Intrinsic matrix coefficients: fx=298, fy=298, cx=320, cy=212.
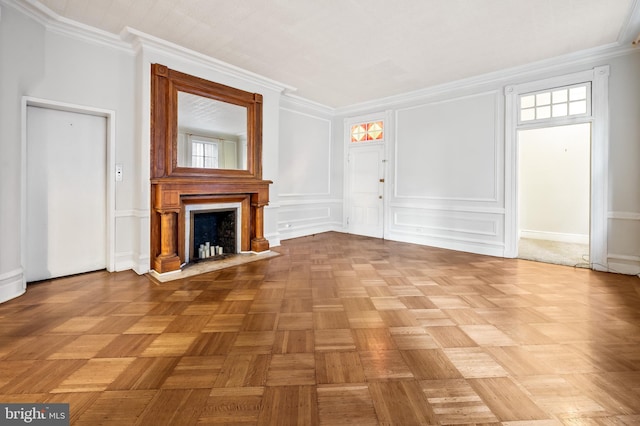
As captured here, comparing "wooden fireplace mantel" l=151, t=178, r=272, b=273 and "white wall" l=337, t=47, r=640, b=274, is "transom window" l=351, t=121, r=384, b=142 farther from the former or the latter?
"wooden fireplace mantel" l=151, t=178, r=272, b=273

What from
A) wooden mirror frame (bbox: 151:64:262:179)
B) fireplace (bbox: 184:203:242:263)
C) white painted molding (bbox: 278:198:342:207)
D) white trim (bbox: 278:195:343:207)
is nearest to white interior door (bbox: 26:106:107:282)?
wooden mirror frame (bbox: 151:64:262:179)

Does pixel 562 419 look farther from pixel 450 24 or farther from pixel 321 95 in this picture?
pixel 321 95

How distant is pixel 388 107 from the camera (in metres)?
5.93

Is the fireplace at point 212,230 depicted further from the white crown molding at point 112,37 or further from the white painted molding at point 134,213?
the white crown molding at point 112,37

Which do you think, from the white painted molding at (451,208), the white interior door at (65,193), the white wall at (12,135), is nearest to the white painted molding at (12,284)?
the white wall at (12,135)

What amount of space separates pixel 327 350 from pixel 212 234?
10.2 ft

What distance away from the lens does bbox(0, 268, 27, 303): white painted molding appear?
266 centimetres

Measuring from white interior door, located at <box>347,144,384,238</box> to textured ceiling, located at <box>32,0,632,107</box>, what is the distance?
6.56ft

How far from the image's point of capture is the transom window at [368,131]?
6133mm

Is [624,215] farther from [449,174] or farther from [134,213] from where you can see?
[134,213]

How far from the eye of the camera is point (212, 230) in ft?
14.8

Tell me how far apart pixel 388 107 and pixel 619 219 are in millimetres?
3913

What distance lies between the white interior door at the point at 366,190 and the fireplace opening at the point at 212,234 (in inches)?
114

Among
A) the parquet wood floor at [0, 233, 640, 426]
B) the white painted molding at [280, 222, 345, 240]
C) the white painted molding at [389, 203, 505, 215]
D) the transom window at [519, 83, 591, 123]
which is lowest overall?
the parquet wood floor at [0, 233, 640, 426]
